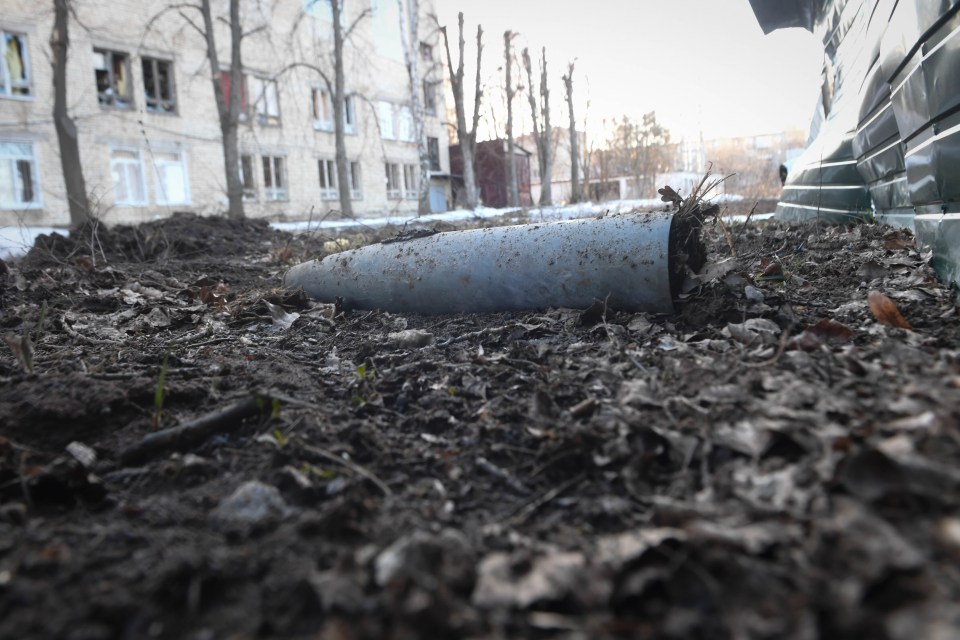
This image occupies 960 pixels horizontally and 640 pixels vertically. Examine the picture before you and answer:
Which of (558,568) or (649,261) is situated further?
(649,261)

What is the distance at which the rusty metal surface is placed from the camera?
3109mm

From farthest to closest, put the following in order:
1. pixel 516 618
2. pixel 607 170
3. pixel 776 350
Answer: pixel 607 170 → pixel 776 350 → pixel 516 618

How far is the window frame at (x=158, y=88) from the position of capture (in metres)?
19.3

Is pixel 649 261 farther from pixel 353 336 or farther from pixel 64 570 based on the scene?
pixel 64 570

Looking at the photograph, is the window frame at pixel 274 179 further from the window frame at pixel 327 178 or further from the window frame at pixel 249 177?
the window frame at pixel 327 178

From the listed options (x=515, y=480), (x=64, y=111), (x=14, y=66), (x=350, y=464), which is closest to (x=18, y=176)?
(x=14, y=66)

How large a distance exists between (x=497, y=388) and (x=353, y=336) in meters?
1.44

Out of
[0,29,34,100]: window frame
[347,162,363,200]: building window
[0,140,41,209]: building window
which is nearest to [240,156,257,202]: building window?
[347,162,363,200]: building window

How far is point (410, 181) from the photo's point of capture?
1197 inches

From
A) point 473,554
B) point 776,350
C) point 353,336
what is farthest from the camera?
point 353,336

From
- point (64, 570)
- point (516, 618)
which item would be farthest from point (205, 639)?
point (516, 618)

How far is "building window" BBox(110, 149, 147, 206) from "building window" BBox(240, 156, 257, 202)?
3.71m

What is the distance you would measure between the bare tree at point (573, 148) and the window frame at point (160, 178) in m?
17.7

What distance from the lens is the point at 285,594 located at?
47.0 inches
